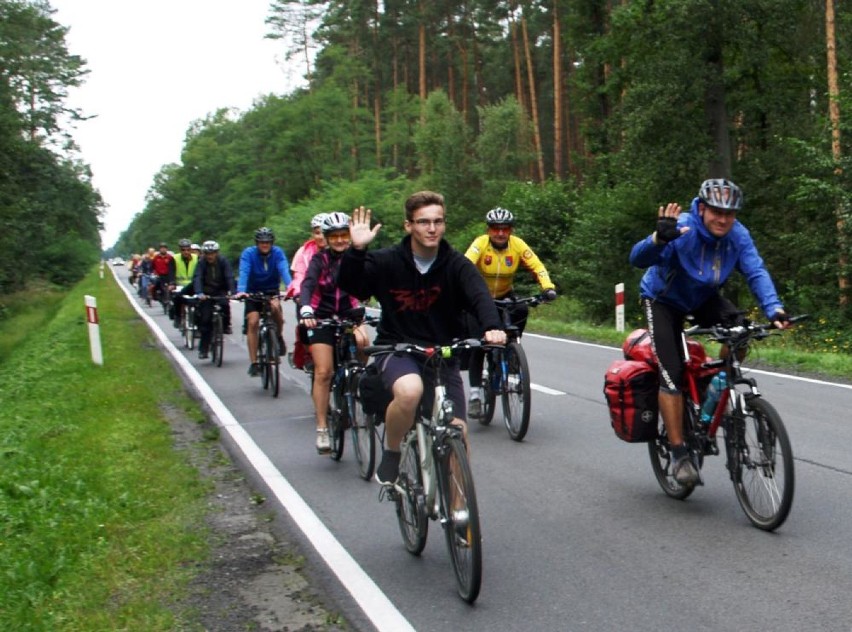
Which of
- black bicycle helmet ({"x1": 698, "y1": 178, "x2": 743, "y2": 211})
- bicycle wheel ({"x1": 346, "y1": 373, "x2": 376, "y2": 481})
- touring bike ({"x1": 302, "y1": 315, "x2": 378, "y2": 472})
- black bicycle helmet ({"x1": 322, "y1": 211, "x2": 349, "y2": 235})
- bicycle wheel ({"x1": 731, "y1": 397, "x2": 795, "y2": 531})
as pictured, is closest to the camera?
bicycle wheel ({"x1": 731, "y1": 397, "x2": 795, "y2": 531})

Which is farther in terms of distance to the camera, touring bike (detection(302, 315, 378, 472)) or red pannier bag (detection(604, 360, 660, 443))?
touring bike (detection(302, 315, 378, 472))

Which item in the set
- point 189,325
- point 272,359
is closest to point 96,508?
point 272,359

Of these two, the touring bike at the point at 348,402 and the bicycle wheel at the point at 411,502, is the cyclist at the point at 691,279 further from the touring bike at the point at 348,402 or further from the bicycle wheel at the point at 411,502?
the touring bike at the point at 348,402

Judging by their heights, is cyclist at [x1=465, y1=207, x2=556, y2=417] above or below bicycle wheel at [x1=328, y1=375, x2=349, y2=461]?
above

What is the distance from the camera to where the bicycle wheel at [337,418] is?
26.5ft

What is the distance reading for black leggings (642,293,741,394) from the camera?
243 inches

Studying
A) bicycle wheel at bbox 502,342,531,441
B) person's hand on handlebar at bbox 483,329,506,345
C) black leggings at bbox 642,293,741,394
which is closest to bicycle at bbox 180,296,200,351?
bicycle wheel at bbox 502,342,531,441

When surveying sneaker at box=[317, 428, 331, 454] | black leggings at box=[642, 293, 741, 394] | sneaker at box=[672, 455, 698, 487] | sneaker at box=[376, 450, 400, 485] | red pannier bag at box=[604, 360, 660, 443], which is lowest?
sneaker at box=[317, 428, 331, 454]

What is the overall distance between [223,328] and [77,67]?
34590mm

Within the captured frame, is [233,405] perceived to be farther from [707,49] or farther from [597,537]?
[707,49]

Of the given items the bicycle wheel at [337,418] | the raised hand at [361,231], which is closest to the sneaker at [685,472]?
the raised hand at [361,231]

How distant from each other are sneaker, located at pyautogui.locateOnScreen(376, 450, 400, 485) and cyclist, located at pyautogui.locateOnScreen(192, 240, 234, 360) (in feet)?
33.7

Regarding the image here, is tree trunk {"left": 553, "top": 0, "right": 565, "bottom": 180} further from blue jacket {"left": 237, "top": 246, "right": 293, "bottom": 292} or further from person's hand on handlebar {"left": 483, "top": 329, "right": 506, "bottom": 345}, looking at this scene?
person's hand on handlebar {"left": 483, "top": 329, "right": 506, "bottom": 345}

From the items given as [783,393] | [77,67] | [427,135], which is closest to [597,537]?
[783,393]
